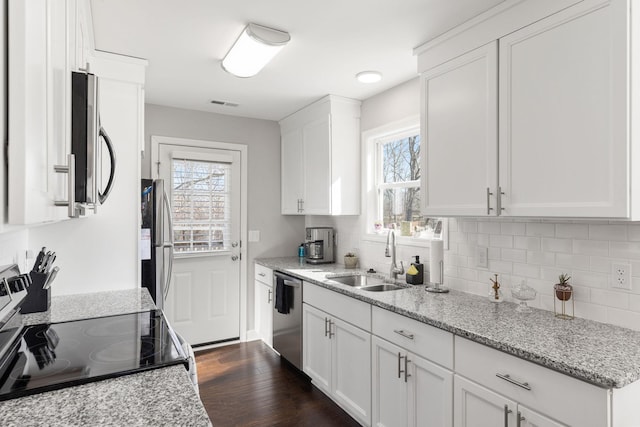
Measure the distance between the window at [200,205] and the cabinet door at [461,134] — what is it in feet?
7.81

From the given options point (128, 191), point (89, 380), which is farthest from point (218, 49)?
point (89, 380)

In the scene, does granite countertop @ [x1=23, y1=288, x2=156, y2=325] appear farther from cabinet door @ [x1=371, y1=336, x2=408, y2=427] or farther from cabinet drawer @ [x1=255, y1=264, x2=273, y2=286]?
cabinet drawer @ [x1=255, y1=264, x2=273, y2=286]

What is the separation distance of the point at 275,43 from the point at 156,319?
162 cm

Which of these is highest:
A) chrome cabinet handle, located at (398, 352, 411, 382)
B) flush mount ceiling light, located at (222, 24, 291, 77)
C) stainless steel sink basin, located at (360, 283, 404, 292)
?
flush mount ceiling light, located at (222, 24, 291, 77)

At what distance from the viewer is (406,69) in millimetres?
2746

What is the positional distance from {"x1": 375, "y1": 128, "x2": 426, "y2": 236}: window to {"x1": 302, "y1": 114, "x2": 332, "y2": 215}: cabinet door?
450mm

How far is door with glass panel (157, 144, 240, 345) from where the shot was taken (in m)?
3.79

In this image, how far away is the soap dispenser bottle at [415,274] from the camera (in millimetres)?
2693

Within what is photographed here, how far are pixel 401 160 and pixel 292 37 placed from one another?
1.38 meters

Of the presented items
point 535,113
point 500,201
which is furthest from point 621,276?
point 535,113

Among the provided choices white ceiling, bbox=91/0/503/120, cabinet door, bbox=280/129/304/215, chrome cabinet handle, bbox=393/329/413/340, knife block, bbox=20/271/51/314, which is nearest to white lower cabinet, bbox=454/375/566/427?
chrome cabinet handle, bbox=393/329/413/340

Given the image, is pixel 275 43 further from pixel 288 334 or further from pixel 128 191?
pixel 288 334

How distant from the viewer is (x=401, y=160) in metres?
3.17

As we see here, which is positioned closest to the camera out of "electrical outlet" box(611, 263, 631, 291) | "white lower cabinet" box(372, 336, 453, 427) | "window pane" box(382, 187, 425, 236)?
"electrical outlet" box(611, 263, 631, 291)
